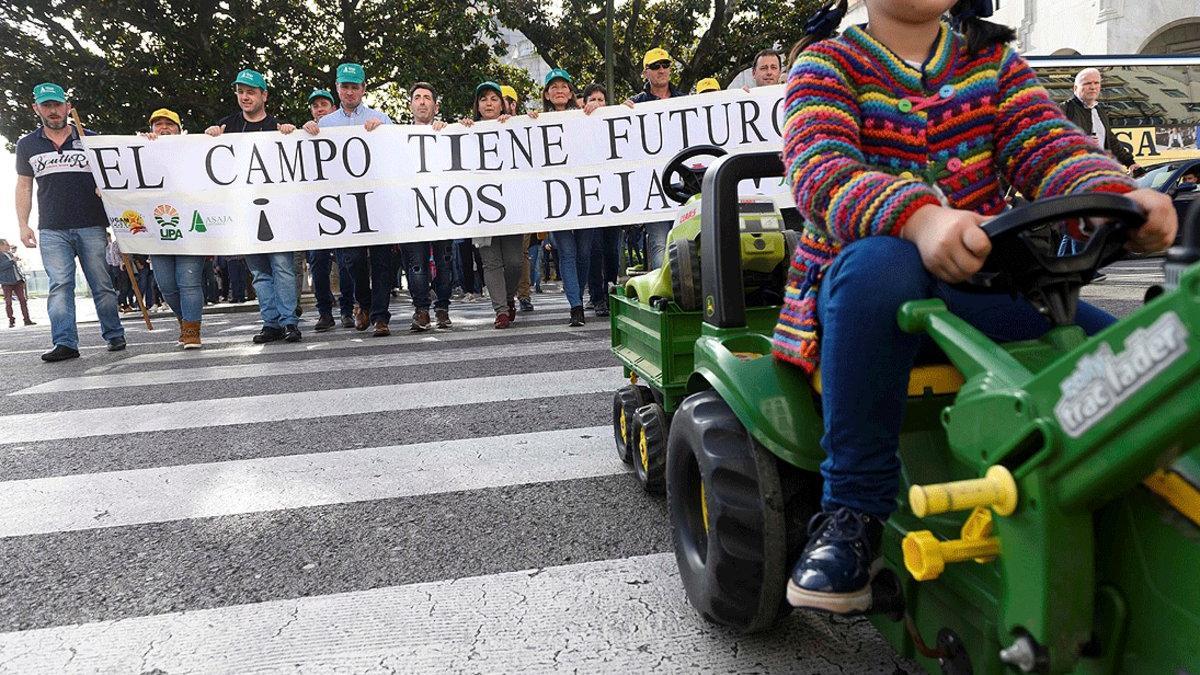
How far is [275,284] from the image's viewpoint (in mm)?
7598

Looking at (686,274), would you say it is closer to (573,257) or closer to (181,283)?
(573,257)

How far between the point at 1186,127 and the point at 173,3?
1898cm

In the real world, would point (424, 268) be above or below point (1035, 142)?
below

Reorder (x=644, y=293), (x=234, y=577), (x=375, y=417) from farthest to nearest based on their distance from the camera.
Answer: (x=375, y=417), (x=644, y=293), (x=234, y=577)

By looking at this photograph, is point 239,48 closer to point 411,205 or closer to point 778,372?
point 411,205

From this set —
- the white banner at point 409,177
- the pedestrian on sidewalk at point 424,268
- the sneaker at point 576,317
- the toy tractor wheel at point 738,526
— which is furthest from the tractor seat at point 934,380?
the pedestrian on sidewalk at point 424,268

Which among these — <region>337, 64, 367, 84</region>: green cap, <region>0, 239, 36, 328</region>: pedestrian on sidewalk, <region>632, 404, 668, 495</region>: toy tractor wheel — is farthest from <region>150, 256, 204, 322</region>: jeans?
<region>0, 239, 36, 328</region>: pedestrian on sidewalk

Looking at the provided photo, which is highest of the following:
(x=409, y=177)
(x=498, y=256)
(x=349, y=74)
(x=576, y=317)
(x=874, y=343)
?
(x=349, y=74)

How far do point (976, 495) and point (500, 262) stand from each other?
22.6ft

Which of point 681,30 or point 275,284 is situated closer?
point 275,284

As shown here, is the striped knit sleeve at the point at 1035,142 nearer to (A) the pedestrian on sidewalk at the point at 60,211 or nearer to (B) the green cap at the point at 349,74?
(B) the green cap at the point at 349,74

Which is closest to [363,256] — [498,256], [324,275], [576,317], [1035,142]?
[324,275]

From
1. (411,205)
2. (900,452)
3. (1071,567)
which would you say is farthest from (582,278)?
(1071,567)

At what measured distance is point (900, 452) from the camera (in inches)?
57.6
